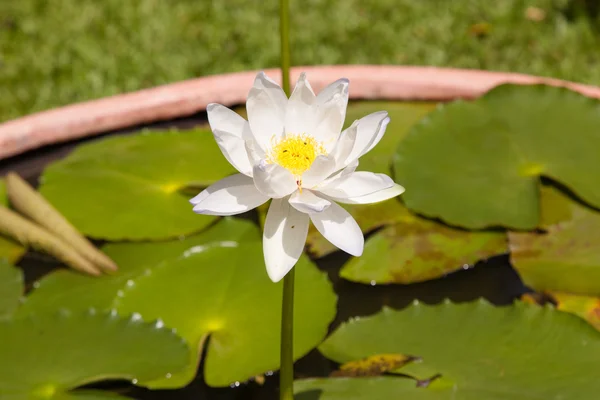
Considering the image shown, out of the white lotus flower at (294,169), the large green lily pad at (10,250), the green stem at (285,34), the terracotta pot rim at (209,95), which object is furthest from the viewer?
the terracotta pot rim at (209,95)

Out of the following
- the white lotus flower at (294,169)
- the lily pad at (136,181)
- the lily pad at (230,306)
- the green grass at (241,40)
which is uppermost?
the green grass at (241,40)

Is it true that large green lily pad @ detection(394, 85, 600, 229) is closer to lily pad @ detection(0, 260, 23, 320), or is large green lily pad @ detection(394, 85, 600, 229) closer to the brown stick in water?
the brown stick in water

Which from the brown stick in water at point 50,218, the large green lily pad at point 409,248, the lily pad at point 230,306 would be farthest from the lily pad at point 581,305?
the brown stick in water at point 50,218

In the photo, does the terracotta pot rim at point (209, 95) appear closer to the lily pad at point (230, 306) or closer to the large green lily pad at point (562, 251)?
the large green lily pad at point (562, 251)

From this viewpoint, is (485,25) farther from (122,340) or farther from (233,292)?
(122,340)

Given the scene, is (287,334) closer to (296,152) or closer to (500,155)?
(296,152)

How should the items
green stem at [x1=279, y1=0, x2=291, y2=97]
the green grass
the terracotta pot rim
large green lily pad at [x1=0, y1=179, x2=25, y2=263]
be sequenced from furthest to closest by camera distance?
the green grass < the terracotta pot rim < large green lily pad at [x1=0, y1=179, x2=25, y2=263] < green stem at [x1=279, y1=0, x2=291, y2=97]

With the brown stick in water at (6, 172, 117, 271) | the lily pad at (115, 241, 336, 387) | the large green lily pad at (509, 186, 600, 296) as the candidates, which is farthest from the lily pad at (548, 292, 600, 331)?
the brown stick in water at (6, 172, 117, 271)

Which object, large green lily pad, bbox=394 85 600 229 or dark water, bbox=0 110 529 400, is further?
large green lily pad, bbox=394 85 600 229

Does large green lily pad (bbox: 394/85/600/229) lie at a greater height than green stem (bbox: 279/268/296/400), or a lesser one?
greater
